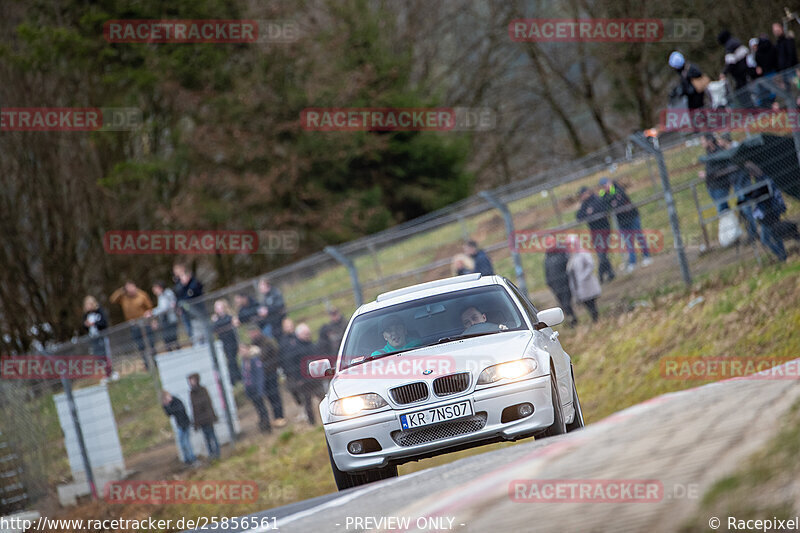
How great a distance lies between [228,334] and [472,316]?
31.0 feet

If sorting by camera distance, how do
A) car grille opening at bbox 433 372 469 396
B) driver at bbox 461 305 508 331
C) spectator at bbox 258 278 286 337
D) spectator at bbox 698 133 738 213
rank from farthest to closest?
spectator at bbox 258 278 286 337, spectator at bbox 698 133 738 213, driver at bbox 461 305 508 331, car grille opening at bbox 433 372 469 396

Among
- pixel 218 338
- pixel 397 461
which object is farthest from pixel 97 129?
pixel 397 461

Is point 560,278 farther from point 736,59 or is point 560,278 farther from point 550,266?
point 736,59

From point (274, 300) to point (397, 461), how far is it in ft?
32.4

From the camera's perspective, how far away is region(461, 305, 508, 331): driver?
9.27 meters

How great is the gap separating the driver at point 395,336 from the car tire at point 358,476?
1006 mm

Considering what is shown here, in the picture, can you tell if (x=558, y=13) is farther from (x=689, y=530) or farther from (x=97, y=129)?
(x=689, y=530)

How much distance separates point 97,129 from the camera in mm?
32500

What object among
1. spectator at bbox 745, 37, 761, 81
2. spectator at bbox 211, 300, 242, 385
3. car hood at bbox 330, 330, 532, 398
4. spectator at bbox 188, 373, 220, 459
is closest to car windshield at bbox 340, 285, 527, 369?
car hood at bbox 330, 330, 532, 398

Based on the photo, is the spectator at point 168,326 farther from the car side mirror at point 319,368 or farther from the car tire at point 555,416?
the car tire at point 555,416

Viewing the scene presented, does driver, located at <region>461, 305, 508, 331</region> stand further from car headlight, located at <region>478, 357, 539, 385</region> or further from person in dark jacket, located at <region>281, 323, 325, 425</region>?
person in dark jacket, located at <region>281, 323, 325, 425</region>

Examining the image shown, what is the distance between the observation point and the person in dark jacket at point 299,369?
56.5ft

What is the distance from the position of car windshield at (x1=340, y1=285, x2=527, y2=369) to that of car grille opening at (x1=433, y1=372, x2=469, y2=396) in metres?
0.87

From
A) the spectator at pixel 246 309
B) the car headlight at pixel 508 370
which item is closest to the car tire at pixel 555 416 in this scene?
the car headlight at pixel 508 370
